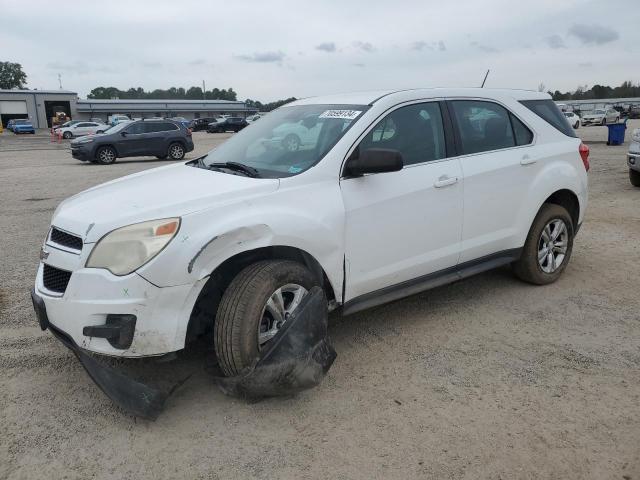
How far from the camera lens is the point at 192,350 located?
3.71 m

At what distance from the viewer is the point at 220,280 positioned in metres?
3.17

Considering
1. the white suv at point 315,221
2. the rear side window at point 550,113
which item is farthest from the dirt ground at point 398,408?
the rear side window at point 550,113

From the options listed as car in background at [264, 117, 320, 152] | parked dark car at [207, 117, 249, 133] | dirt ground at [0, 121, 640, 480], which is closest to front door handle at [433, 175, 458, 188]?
car in background at [264, 117, 320, 152]

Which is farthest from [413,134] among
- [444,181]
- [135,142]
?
[135,142]

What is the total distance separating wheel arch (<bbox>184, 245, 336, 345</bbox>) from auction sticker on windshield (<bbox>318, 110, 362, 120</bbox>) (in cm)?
105

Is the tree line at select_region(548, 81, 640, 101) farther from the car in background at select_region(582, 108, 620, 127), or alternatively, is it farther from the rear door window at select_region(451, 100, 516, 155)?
the rear door window at select_region(451, 100, 516, 155)

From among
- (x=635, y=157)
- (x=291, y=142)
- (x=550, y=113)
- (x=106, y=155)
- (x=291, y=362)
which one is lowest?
(x=106, y=155)

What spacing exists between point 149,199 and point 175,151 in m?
18.6

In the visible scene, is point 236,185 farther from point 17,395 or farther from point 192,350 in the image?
point 17,395

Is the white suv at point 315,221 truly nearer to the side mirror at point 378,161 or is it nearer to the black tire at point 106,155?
the side mirror at point 378,161

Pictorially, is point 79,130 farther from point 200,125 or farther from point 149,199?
point 149,199

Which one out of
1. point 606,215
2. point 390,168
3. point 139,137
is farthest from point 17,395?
point 139,137

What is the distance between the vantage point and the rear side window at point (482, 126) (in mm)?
4145

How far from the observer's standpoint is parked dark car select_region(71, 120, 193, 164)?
19219 mm
